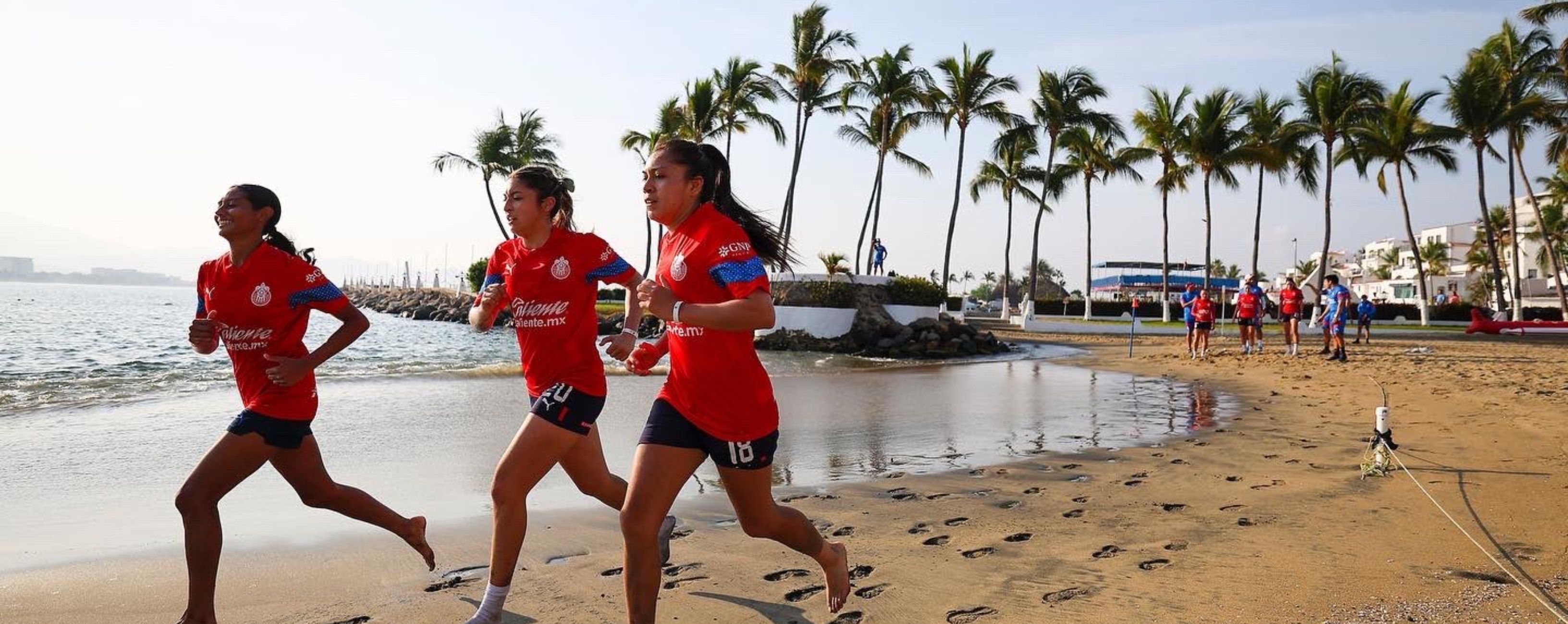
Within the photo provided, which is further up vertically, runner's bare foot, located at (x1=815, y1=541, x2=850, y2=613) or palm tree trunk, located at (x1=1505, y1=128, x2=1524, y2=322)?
palm tree trunk, located at (x1=1505, y1=128, x2=1524, y2=322)

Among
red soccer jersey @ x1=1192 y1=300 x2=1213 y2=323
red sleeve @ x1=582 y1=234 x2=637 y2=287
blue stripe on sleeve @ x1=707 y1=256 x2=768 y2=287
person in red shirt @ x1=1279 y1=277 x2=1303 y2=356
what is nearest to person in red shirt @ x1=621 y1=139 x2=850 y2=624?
blue stripe on sleeve @ x1=707 y1=256 x2=768 y2=287

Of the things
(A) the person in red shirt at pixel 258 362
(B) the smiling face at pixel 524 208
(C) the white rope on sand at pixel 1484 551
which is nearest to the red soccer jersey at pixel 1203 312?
(C) the white rope on sand at pixel 1484 551

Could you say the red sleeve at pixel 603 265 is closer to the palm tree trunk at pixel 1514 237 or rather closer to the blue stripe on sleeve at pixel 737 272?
the blue stripe on sleeve at pixel 737 272

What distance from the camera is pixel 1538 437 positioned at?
25.9 ft

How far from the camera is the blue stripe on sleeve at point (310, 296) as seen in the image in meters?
3.49

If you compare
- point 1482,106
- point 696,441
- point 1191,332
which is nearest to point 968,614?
point 696,441

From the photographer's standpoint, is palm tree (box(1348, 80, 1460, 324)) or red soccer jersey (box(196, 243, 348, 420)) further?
palm tree (box(1348, 80, 1460, 324))

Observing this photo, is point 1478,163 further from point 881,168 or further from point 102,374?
point 102,374

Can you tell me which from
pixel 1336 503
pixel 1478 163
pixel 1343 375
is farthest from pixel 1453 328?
pixel 1336 503

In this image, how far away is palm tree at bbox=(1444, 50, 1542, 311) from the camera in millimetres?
36250

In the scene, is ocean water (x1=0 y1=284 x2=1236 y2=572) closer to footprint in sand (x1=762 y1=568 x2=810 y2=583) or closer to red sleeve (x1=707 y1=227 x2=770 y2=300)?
footprint in sand (x1=762 y1=568 x2=810 y2=583)

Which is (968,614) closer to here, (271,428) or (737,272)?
(737,272)

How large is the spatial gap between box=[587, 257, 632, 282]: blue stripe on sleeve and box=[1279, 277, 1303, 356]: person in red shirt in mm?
17903

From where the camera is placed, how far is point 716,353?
9.41 feet
